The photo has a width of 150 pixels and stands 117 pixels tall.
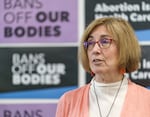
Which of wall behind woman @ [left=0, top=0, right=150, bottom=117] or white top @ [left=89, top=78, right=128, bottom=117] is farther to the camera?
wall behind woman @ [left=0, top=0, right=150, bottom=117]

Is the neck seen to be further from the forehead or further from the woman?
the forehead

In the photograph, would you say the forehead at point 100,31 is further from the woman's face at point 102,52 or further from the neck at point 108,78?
the neck at point 108,78

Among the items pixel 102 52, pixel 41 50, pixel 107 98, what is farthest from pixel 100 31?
pixel 41 50

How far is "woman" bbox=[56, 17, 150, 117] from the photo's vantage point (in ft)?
3.74

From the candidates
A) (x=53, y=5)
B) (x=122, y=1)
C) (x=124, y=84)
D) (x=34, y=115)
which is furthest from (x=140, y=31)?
(x=34, y=115)

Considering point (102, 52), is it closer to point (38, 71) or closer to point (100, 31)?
point (100, 31)

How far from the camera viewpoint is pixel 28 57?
1763 millimetres

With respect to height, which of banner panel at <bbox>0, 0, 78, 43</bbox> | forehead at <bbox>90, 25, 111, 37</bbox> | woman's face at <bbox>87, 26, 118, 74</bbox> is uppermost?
banner panel at <bbox>0, 0, 78, 43</bbox>

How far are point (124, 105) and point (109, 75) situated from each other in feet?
0.38

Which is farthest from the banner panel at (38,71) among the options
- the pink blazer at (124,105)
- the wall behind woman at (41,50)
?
the pink blazer at (124,105)

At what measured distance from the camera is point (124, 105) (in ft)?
3.81

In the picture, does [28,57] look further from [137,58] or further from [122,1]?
[137,58]

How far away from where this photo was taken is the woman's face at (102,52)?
44.7 inches

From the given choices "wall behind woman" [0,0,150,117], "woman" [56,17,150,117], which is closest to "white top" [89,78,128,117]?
"woman" [56,17,150,117]
